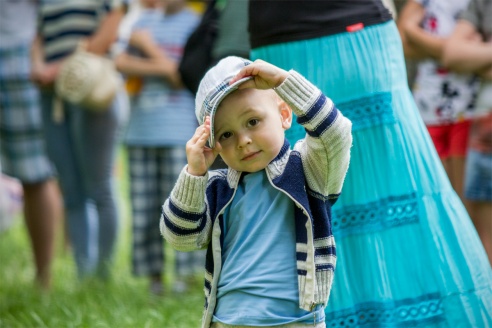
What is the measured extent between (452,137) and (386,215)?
1585 millimetres

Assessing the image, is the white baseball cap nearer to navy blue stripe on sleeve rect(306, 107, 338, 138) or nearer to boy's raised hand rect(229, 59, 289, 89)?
boy's raised hand rect(229, 59, 289, 89)

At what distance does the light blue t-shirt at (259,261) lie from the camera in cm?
272

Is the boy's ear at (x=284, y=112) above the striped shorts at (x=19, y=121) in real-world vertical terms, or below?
below

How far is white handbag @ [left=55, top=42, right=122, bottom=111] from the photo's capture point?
5.56 meters

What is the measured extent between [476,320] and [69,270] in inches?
149

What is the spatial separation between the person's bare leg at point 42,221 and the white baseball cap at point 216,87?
3.25 metres

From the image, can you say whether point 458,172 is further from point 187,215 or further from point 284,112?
point 187,215

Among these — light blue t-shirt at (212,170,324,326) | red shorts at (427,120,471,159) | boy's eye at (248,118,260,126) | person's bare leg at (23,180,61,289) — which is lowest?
light blue t-shirt at (212,170,324,326)

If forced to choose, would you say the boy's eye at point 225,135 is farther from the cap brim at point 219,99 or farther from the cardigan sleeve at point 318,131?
Answer: the cardigan sleeve at point 318,131

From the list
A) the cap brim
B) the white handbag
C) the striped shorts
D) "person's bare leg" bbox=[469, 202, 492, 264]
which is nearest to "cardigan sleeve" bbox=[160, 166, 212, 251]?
the cap brim

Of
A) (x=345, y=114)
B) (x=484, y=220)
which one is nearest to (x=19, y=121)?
(x=484, y=220)

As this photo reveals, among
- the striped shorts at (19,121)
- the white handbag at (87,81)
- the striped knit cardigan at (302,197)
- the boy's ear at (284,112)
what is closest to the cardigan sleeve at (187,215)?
the striped knit cardigan at (302,197)

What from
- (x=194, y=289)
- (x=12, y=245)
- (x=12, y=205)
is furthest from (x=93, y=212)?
(x=12, y=205)

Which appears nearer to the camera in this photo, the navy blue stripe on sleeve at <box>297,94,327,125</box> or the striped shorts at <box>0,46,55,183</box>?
the navy blue stripe on sleeve at <box>297,94,327,125</box>
